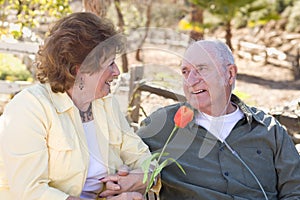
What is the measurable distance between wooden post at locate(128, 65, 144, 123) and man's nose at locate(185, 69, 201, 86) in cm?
151

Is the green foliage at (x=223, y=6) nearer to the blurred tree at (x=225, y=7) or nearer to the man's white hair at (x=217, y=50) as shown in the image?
the blurred tree at (x=225, y=7)

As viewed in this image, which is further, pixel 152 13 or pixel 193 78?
pixel 152 13

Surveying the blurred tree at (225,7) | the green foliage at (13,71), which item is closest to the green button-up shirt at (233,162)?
the green foliage at (13,71)

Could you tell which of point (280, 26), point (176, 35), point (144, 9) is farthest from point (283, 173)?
point (280, 26)

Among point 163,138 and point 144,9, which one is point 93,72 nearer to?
point 163,138

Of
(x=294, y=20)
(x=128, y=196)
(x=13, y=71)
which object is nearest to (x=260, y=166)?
(x=128, y=196)

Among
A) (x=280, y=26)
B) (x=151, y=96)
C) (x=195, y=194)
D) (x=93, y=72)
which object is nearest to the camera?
(x=93, y=72)

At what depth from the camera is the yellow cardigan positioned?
202 cm

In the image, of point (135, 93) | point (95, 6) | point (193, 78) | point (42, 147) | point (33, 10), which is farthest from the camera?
point (33, 10)

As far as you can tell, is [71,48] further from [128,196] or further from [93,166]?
[128,196]

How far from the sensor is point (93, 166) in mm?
2266

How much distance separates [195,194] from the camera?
248 centimetres

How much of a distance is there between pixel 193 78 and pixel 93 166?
59 centimetres

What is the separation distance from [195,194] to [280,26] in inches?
469
